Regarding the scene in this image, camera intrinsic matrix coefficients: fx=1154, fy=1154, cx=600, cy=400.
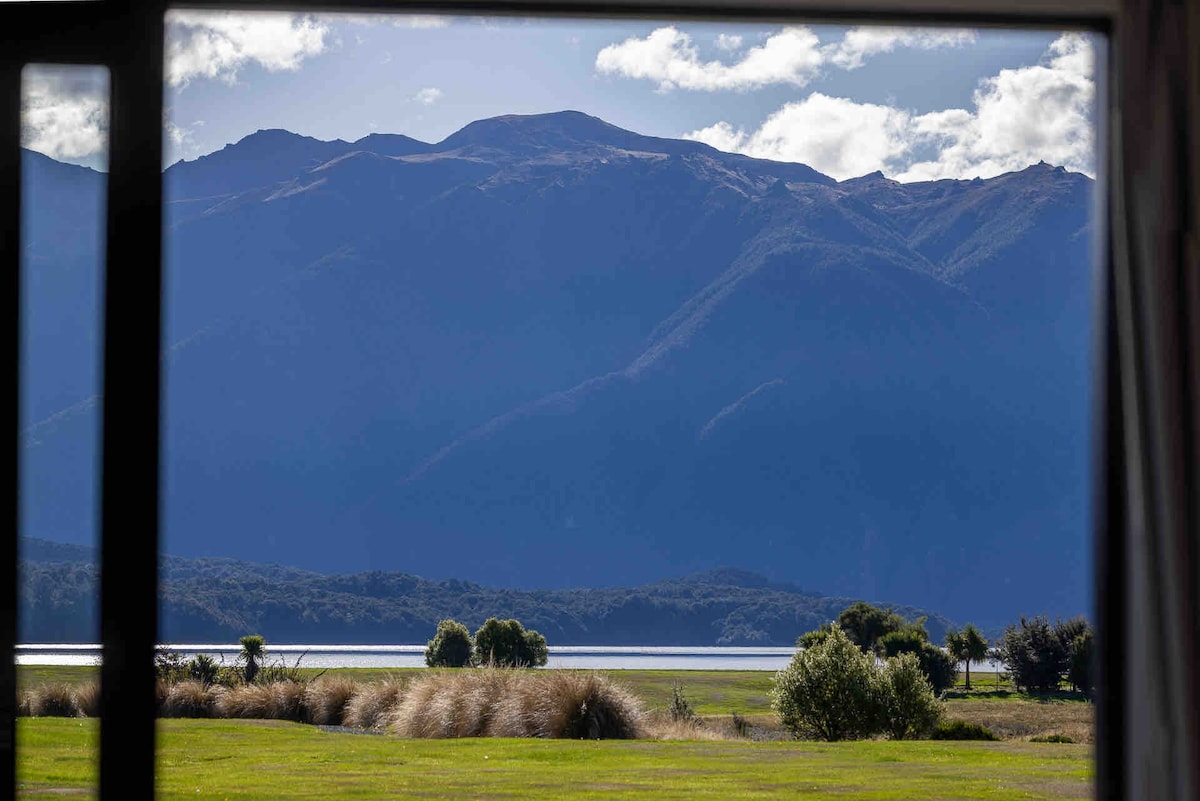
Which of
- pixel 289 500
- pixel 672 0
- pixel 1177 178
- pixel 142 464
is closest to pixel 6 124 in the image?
pixel 142 464

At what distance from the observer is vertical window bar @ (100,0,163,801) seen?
1.98m

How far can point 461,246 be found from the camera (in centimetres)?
4784

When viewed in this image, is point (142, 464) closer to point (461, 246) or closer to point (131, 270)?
point (131, 270)

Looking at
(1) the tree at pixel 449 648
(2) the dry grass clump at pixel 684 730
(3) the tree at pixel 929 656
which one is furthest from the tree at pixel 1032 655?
(1) the tree at pixel 449 648

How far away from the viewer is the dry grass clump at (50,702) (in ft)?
6.47

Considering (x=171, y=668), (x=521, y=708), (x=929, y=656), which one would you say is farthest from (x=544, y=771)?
(x=929, y=656)

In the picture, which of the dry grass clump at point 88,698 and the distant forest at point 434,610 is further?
the distant forest at point 434,610

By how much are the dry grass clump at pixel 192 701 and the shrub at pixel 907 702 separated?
252 inches

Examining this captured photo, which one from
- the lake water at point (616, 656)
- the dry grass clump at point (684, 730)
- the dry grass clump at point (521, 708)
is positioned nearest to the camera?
the dry grass clump at point (521, 708)

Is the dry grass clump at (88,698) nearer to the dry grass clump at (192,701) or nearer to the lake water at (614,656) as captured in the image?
the dry grass clump at (192,701)

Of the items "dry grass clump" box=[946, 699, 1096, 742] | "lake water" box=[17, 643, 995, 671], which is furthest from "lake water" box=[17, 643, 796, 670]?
"dry grass clump" box=[946, 699, 1096, 742]

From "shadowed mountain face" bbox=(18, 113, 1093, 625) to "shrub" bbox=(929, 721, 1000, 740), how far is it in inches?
904

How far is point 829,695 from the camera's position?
11.5m

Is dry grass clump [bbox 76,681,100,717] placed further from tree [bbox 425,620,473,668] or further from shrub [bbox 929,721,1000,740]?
tree [bbox 425,620,473,668]
